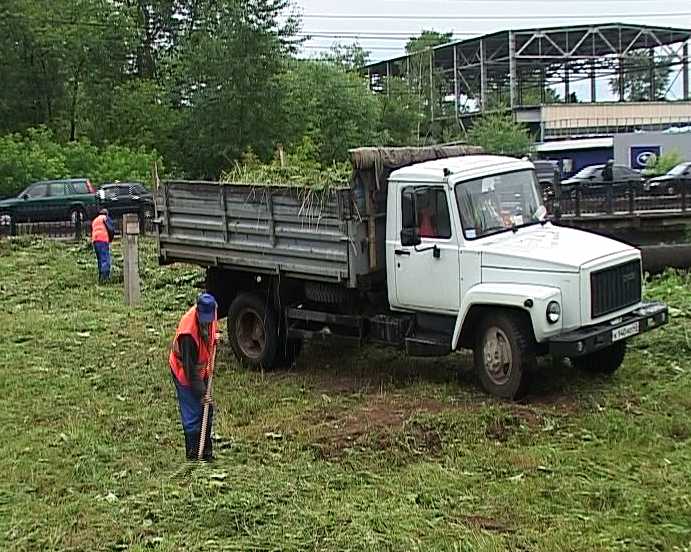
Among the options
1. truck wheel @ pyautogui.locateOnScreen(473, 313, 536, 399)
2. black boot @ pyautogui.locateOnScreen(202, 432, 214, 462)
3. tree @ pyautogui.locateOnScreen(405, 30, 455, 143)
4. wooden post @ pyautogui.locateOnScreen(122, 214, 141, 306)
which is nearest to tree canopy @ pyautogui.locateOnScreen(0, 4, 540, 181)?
tree @ pyautogui.locateOnScreen(405, 30, 455, 143)

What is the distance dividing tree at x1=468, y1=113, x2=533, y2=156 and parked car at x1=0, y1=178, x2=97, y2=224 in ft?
92.0

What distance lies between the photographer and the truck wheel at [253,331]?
1215 centimetres

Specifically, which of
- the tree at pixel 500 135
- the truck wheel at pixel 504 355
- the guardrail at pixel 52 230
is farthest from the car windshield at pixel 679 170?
the truck wheel at pixel 504 355

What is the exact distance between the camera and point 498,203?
10453mm

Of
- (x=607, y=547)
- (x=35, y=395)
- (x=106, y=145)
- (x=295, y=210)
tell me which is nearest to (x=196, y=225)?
(x=295, y=210)

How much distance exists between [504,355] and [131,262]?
969 cm

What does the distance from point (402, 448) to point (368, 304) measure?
10.1 ft

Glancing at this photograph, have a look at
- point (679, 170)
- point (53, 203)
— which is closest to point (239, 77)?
point (53, 203)

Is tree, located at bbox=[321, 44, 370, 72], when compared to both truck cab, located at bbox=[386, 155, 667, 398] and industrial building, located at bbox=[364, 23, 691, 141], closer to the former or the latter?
industrial building, located at bbox=[364, 23, 691, 141]

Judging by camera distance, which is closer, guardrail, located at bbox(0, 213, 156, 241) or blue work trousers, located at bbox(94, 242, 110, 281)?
blue work trousers, located at bbox(94, 242, 110, 281)

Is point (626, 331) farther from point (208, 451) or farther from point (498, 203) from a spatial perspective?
point (208, 451)

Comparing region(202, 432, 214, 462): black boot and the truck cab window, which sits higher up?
the truck cab window

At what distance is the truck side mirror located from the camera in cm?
1035

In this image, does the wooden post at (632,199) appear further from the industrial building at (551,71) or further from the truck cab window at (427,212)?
the industrial building at (551,71)
